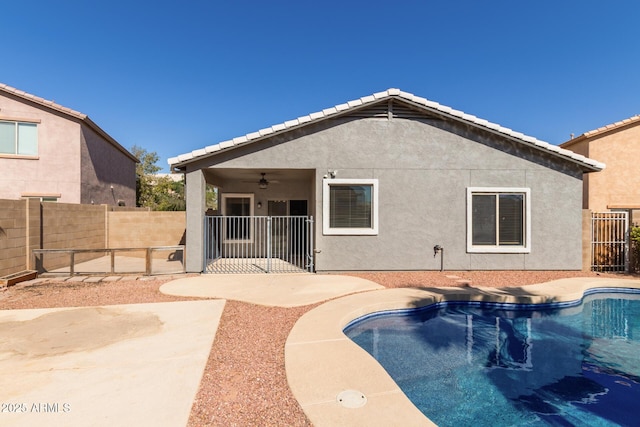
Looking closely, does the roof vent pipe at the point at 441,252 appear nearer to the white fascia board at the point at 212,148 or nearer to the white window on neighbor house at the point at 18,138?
the white fascia board at the point at 212,148

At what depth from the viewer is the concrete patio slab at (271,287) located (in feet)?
23.8

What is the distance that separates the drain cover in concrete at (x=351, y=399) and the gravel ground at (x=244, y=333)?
465 millimetres

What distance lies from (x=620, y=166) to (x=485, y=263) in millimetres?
12941

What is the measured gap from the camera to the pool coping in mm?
3033

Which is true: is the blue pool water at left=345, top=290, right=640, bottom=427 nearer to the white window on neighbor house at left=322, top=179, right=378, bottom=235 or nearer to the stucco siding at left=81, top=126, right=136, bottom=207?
the white window on neighbor house at left=322, top=179, right=378, bottom=235

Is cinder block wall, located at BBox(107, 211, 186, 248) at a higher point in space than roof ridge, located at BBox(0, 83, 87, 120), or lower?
lower

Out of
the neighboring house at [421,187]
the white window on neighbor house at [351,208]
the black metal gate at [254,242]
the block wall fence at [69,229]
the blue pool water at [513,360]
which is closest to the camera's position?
the blue pool water at [513,360]

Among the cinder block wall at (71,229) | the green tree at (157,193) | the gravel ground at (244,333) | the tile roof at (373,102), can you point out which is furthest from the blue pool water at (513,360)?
the green tree at (157,193)

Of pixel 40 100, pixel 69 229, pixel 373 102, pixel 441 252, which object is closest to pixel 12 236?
pixel 69 229

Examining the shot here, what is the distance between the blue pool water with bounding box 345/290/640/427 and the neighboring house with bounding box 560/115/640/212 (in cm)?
1151

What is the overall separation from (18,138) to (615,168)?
102 ft

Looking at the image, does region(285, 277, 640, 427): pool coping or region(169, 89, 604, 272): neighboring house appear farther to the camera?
region(169, 89, 604, 272): neighboring house

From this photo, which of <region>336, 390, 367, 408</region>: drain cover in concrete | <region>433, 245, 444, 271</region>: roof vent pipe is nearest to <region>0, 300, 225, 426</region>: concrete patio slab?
<region>336, 390, 367, 408</region>: drain cover in concrete

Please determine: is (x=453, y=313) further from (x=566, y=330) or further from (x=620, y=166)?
(x=620, y=166)
